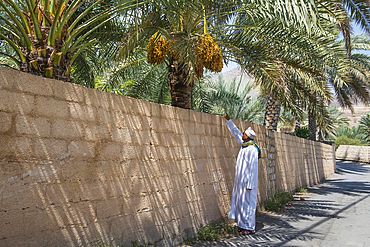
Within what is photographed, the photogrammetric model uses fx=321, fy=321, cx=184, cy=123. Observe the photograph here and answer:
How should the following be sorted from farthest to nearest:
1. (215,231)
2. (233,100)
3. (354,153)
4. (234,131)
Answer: (354,153) < (233,100) < (234,131) < (215,231)

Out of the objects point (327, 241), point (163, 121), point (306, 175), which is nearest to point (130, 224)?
point (163, 121)

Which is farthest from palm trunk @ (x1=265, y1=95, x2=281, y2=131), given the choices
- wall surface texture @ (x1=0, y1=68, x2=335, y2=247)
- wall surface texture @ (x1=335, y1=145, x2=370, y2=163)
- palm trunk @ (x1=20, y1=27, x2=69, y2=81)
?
wall surface texture @ (x1=335, y1=145, x2=370, y2=163)

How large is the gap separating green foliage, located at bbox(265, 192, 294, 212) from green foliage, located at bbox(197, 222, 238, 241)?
89.4 inches

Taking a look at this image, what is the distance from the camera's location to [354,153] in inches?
1286

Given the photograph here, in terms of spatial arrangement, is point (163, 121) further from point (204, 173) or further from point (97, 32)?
point (97, 32)

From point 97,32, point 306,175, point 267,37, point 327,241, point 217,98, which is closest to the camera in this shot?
point 327,241

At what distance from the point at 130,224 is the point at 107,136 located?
1.07 metres

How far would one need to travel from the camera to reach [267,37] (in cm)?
705

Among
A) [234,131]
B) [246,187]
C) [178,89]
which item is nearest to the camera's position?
[246,187]

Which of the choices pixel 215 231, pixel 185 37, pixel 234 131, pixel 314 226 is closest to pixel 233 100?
pixel 234 131

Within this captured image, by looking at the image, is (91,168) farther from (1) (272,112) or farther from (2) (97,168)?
(1) (272,112)

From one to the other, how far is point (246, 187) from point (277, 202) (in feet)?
9.31

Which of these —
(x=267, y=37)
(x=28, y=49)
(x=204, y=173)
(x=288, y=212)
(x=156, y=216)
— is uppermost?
(x=267, y=37)

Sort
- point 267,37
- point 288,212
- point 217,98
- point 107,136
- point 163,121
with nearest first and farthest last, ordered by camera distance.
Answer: point 107,136
point 163,121
point 267,37
point 288,212
point 217,98
